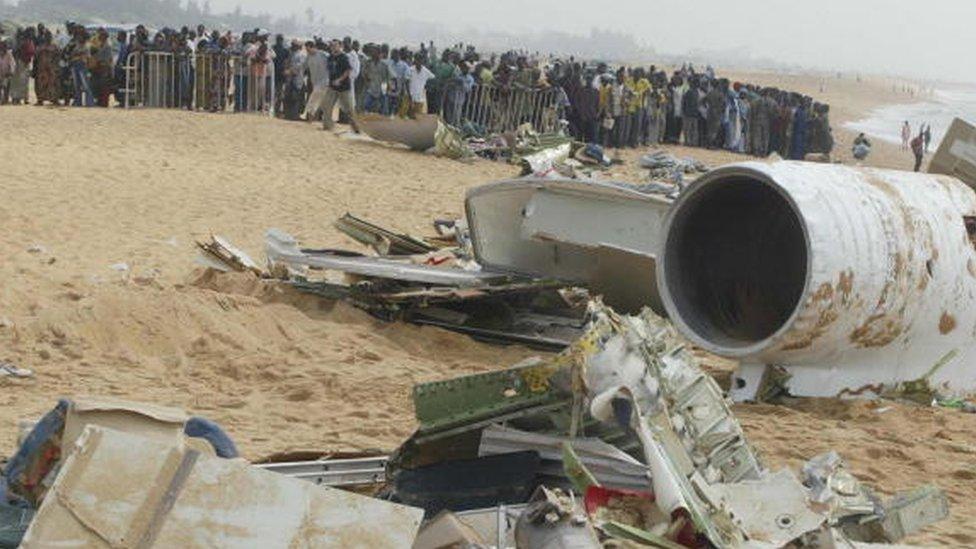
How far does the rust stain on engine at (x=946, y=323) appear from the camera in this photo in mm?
8883

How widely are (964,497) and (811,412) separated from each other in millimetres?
1452

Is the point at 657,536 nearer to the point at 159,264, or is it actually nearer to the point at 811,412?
the point at 811,412

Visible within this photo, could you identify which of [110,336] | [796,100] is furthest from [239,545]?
[796,100]

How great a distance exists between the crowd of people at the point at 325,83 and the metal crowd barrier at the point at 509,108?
0.04m

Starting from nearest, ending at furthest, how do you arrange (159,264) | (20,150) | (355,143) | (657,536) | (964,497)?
1. (657,536)
2. (964,497)
3. (159,264)
4. (20,150)
5. (355,143)

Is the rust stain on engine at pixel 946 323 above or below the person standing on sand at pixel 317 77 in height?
above

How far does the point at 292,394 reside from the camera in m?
8.24

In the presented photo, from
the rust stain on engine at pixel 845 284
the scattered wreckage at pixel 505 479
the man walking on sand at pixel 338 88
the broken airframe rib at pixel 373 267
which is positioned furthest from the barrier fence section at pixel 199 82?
the scattered wreckage at pixel 505 479

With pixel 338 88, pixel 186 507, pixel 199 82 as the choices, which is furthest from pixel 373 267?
pixel 199 82

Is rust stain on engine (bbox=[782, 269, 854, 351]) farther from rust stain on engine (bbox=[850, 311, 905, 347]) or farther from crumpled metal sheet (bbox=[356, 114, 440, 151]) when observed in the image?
crumpled metal sheet (bbox=[356, 114, 440, 151])

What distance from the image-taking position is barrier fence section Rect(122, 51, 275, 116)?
75.6ft

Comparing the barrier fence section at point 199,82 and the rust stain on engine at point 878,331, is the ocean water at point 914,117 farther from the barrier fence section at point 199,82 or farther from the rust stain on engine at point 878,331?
the rust stain on engine at point 878,331

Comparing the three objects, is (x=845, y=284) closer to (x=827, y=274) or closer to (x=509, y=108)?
(x=827, y=274)

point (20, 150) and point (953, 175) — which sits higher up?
point (953, 175)
